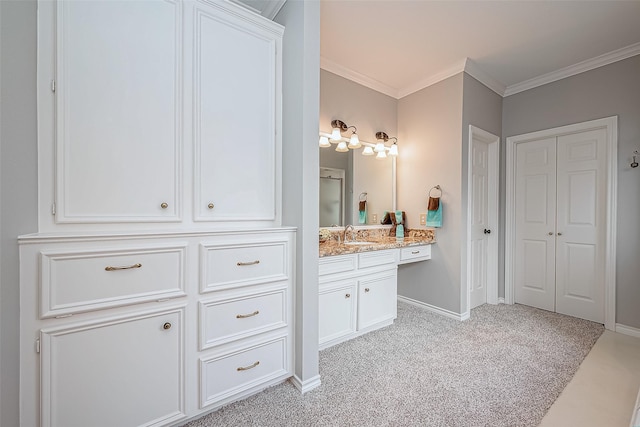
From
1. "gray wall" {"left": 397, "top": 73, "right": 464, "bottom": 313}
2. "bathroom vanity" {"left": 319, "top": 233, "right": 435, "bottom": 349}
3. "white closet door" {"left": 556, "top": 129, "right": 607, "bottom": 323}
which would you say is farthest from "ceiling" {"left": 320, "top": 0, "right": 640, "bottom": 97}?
"bathroom vanity" {"left": 319, "top": 233, "right": 435, "bottom": 349}

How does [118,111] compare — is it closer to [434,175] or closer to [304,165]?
[304,165]

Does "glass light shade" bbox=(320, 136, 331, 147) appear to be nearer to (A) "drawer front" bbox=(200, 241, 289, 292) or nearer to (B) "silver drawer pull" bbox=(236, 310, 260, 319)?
(A) "drawer front" bbox=(200, 241, 289, 292)

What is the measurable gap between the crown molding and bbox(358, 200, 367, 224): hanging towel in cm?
137

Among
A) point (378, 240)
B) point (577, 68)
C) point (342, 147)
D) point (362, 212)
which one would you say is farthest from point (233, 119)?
point (577, 68)

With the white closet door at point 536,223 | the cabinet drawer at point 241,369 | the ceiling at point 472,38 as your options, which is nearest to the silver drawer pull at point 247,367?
the cabinet drawer at point 241,369

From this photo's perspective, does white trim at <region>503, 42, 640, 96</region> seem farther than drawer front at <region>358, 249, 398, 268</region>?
Yes

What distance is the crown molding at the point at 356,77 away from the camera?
9.07 feet

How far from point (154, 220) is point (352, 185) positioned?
2.08 meters

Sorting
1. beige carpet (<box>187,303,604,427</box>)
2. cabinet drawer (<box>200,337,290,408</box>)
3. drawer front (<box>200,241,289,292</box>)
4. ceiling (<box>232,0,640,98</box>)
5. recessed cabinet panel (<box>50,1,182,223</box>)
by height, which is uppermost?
ceiling (<box>232,0,640,98</box>)

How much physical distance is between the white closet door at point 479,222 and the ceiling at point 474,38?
2.78ft

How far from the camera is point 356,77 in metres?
2.99

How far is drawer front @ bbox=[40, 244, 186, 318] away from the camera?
1.09 meters

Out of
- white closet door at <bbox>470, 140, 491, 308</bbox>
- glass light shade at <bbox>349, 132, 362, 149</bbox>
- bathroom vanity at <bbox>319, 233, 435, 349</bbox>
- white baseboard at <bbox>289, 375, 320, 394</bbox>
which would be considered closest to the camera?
white baseboard at <bbox>289, 375, 320, 394</bbox>

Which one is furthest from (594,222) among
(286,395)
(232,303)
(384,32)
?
(232,303)
